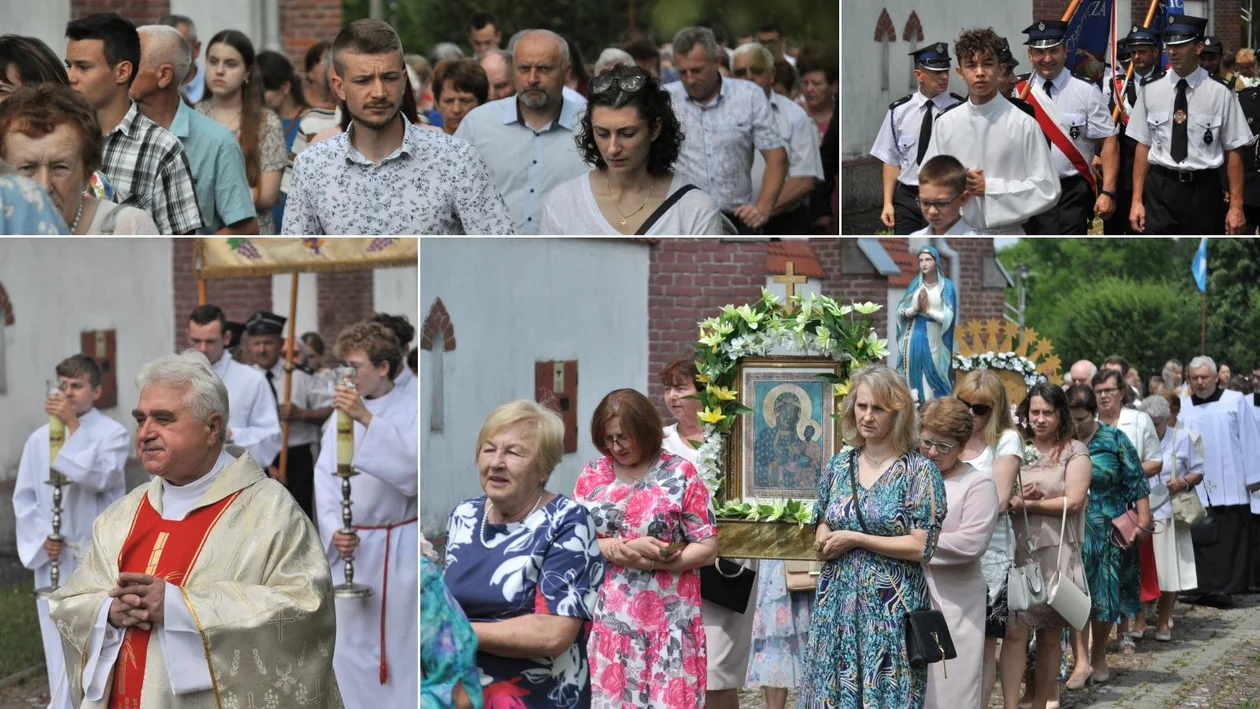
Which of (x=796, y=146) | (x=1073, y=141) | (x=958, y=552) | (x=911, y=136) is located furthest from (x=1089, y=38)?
(x=958, y=552)

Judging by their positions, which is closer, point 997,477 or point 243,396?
point 997,477

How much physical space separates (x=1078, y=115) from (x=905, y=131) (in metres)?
0.74

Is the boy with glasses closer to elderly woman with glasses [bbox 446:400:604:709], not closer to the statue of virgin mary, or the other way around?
the statue of virgin mary

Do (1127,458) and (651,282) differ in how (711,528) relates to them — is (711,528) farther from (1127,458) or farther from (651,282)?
(1127,458)

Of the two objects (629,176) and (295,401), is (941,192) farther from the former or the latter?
(295,401)

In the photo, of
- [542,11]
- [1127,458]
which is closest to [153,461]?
[1127,458]

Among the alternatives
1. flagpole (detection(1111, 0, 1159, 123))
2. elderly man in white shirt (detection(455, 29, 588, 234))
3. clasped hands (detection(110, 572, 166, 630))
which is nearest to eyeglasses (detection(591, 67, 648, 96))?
elderly man in white shirt (detection(455, 29, 588, 234))

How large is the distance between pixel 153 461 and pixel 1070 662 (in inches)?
176

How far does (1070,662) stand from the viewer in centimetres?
753

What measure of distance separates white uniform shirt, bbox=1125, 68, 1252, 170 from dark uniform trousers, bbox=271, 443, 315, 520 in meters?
3.71

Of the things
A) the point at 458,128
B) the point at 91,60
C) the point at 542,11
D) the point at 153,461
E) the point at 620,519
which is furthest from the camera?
the point at 542,11

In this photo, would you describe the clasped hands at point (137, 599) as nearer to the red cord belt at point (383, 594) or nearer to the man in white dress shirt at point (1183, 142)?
the red cord belt at point (383, 594)

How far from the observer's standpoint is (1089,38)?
6.98m

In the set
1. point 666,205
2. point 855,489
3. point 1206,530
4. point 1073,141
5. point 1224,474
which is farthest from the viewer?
point 1224,474
